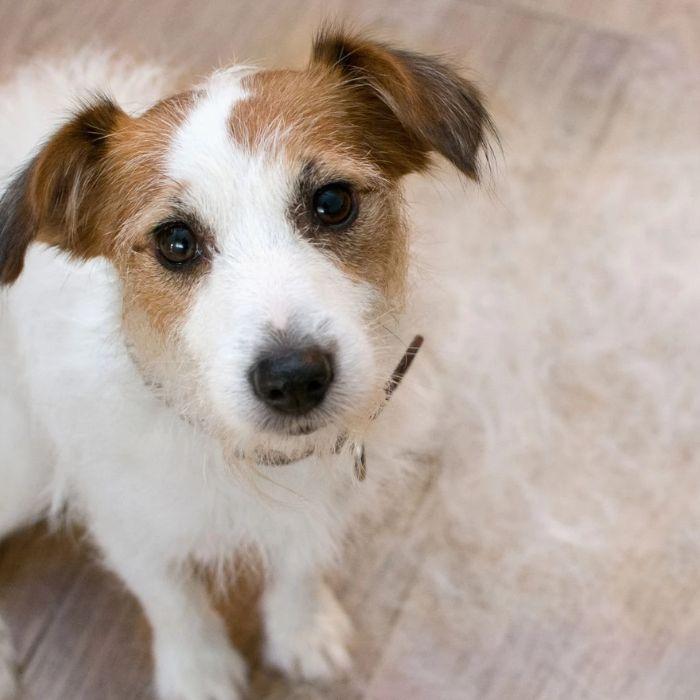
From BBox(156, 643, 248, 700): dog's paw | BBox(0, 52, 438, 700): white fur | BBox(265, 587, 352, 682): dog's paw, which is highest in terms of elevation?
BBox(0, 52, 438, 700): white fur

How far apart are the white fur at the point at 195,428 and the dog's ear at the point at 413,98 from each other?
0.20 metres

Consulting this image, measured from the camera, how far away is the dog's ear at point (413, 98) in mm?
1257

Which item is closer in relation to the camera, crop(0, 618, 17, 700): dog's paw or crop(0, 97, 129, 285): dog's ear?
crop(0, 97, 129, 285): dog's ear

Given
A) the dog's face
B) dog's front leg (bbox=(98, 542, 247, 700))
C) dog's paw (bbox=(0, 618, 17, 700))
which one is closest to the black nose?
the dog's face

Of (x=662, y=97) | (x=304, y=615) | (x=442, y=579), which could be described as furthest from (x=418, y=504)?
(x=662, y=97)

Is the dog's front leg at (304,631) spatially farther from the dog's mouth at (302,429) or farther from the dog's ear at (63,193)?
the dog's ear at (63,193)

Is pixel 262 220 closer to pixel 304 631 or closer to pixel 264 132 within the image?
pixel 264 132

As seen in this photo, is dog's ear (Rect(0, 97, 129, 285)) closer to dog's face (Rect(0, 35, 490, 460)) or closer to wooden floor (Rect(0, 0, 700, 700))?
dog's face (Rect(0, 35, 490, 460))

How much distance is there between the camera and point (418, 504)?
205 cm

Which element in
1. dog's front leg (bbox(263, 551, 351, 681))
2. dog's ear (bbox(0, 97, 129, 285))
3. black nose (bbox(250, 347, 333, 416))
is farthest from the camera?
dog's front leg (bbox(263, 551, 351, 681))

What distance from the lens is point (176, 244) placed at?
1256 mm

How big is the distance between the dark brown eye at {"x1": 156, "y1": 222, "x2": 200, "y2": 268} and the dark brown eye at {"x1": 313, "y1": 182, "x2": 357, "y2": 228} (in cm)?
18

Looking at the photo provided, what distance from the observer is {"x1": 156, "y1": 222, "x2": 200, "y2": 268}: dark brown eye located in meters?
1.25

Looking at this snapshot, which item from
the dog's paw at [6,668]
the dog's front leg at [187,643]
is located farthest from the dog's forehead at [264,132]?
the dog's paw at [6,668]
